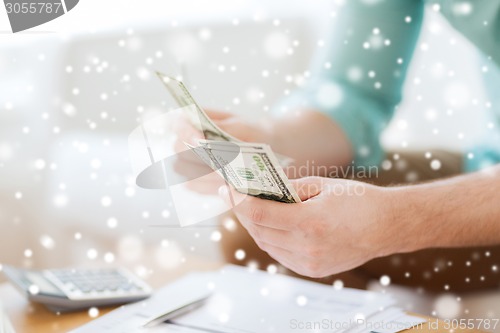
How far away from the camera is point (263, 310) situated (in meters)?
0.75

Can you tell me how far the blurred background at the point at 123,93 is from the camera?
184cm

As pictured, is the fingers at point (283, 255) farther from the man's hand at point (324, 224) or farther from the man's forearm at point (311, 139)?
the man's forearm at point (311, 139)

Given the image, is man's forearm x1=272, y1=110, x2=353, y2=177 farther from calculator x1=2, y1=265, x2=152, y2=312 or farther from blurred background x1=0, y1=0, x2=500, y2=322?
blurred background x1=0, y1=0, x2=500, y2=322

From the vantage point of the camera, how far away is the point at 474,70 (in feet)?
5.59

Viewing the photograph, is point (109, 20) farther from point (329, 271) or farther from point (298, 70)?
point (329, 271)

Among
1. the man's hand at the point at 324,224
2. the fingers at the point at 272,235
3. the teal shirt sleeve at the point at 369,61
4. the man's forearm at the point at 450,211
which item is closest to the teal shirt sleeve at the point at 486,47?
the teal shirt sleeve at the point at 369,61

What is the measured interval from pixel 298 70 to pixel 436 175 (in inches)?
43.3

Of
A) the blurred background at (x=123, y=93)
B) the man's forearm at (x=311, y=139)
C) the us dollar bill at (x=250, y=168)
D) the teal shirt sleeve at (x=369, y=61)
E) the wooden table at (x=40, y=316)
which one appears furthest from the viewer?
the blurred background at (x=123, y=93)

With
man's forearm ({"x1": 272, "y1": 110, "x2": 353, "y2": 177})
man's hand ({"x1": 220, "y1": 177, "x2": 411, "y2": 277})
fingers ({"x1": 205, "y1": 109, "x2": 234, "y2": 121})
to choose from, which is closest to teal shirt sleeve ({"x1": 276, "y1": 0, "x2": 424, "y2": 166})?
man's forearm ({"x1": 272, "y1": 110, "x2": 353, "y2": 177})

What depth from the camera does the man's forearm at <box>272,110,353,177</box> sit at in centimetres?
104

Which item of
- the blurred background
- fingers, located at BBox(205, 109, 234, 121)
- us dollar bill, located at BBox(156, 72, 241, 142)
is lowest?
the blurred background

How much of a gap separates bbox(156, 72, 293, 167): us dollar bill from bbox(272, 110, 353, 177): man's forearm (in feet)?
0.94

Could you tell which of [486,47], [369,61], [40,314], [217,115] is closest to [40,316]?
[40,314]

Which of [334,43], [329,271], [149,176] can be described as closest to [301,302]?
[329,271]
